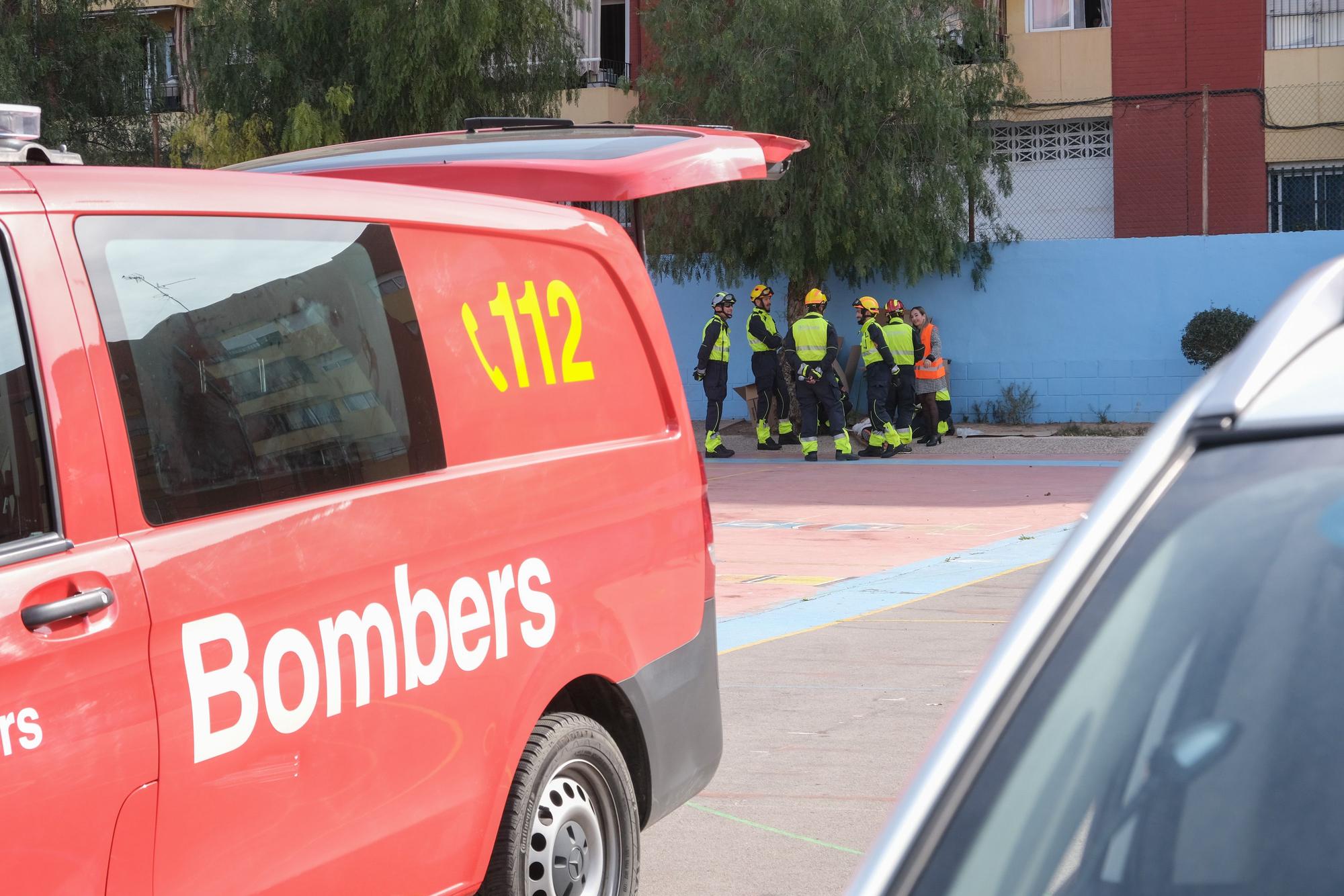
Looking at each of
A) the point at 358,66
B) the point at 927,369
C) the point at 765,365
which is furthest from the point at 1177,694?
the point at 358,66

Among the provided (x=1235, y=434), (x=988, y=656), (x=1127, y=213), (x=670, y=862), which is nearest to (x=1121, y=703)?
(x=988, y=656)

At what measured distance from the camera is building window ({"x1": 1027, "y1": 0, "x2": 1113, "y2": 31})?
84.2ft

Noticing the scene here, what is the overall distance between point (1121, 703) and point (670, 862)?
3638 millimetres

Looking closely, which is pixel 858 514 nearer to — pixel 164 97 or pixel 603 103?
pixel 603 103

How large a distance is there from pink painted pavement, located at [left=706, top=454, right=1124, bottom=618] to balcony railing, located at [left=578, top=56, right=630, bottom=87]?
448 inches

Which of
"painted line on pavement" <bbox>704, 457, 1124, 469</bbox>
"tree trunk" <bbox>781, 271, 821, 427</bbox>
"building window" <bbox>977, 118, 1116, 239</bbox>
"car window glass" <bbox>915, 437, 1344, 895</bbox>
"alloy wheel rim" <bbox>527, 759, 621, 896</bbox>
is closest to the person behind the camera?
"car window glass" <bbox>915, 437, 1344, 895</bbox>

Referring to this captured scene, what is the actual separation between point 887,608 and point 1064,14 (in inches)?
748

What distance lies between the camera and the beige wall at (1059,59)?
25281mm

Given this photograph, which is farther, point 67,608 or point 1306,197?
point 1306,197

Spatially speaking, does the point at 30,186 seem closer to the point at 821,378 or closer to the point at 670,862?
the point at 670,862

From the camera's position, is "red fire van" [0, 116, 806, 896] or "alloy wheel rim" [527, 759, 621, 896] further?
"alloy wheel rim" [527, 759, 621, 896]

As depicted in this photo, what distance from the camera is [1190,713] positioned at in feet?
5.05

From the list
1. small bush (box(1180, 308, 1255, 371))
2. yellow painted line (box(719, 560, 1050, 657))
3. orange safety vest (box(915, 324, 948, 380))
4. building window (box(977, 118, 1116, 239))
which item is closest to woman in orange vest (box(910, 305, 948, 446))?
orange safety vest (box(915, 324, 948, 380))

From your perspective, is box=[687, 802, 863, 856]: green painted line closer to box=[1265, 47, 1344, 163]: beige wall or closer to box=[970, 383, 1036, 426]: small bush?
box=[970, 383, 1036, 426]: small bush
